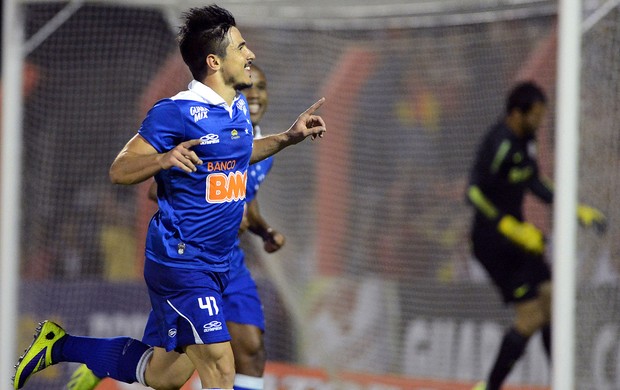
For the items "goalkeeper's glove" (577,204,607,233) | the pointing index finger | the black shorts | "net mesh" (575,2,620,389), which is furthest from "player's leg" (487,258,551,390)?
the pointing index finger

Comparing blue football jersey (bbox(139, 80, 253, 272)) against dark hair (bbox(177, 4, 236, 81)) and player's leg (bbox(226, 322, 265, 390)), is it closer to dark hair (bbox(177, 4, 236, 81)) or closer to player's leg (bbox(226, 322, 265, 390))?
dark hair (bbox(177, 4, 236, 81))

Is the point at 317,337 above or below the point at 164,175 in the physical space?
below

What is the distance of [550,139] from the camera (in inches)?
346

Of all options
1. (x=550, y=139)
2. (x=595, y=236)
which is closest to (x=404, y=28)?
(x=550, y=139)

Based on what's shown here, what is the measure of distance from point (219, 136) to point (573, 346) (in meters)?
2.83

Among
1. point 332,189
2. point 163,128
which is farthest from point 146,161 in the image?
point 332,189

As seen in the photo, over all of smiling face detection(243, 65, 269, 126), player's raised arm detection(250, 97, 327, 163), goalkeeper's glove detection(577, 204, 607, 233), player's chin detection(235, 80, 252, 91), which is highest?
smiling face detection(243, 65, 269, 126)

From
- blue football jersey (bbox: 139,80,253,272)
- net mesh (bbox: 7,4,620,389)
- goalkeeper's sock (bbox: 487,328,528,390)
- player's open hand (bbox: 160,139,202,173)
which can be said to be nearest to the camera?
player's open hand (bbox: 160,139,202,173)

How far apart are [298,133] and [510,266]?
3.96m

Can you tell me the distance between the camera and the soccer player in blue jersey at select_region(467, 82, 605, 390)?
786cm

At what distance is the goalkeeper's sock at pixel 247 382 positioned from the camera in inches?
215

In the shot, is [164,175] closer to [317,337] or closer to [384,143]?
[317,337]

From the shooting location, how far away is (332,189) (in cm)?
957

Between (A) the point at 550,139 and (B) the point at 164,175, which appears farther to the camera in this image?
(A) the point at 550,139
